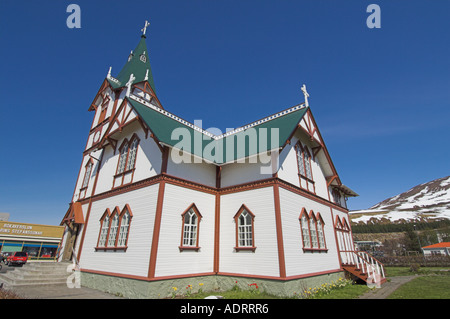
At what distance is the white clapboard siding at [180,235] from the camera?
11.1 m

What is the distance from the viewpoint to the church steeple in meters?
22.3

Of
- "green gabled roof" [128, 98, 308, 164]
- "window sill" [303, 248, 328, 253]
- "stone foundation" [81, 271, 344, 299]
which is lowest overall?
"stone foundation" [81, 271, 344, 299]

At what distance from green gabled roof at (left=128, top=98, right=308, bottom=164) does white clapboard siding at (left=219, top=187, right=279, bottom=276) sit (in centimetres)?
233

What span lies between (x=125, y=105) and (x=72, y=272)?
446 inches

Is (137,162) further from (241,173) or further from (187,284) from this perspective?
(187,284)

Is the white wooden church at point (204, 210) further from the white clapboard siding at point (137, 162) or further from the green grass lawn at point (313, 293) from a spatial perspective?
the green grass lawn at point (313, 293)

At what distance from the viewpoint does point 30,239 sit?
33.0 meters

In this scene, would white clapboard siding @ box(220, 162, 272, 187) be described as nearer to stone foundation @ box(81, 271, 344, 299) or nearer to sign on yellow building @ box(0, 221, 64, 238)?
stone foundation @ box(81, 271, 344, 299)

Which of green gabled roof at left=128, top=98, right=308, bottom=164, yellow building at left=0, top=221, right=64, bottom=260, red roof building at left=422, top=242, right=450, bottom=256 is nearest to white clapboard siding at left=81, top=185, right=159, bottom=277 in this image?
green gabled roof at left=128, top=98, right=308, bottom=164

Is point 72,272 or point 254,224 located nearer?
point 254,224
